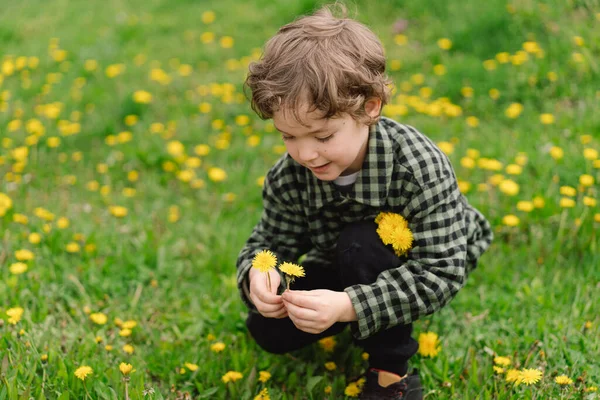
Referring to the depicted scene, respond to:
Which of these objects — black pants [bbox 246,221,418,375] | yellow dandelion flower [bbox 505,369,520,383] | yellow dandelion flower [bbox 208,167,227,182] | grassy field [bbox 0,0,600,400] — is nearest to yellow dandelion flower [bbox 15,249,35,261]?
grassy field [bbox 0,0,600,400]

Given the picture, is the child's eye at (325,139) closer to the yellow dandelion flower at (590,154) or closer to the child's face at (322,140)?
the child's face at (322,140)

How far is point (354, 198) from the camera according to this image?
191 centimetres

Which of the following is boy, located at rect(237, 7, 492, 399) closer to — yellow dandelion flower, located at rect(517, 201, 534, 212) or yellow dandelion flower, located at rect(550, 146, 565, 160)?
yellow dandelion flower, located at rect(517, 201, 534, 212)

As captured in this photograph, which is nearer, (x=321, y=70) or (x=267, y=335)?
(x=321, y=70)

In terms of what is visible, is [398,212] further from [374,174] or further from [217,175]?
[217,175]

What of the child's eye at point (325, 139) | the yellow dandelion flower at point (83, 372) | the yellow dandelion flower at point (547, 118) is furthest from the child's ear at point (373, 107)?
the yellow dandelion flower at point (547, 118)

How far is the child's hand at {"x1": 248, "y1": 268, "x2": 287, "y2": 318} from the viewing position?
5.98 ft

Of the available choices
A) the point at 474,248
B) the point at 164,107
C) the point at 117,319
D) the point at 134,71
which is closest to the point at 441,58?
the point at 164,107

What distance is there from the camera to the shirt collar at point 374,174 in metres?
1.86

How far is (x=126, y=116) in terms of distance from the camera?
4.26m

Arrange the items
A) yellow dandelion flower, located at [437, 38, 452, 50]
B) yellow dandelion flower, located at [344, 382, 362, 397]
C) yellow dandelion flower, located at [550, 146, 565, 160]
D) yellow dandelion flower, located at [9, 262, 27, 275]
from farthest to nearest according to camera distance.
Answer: yellow dandelion flower, located at [437, 38, 452, 50]
yellow dandelion flower, located at [550, 146, 565, 160]
yellow dandelion flower, located at [9, 262, 27, 275]
yellow dandelion flower, located at [344, 382, 362, 397]

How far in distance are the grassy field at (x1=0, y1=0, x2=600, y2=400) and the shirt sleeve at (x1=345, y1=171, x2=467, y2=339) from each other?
362mm

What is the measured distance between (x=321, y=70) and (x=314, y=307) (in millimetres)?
627

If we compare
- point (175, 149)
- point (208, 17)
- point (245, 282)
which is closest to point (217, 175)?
point (175, 149)
